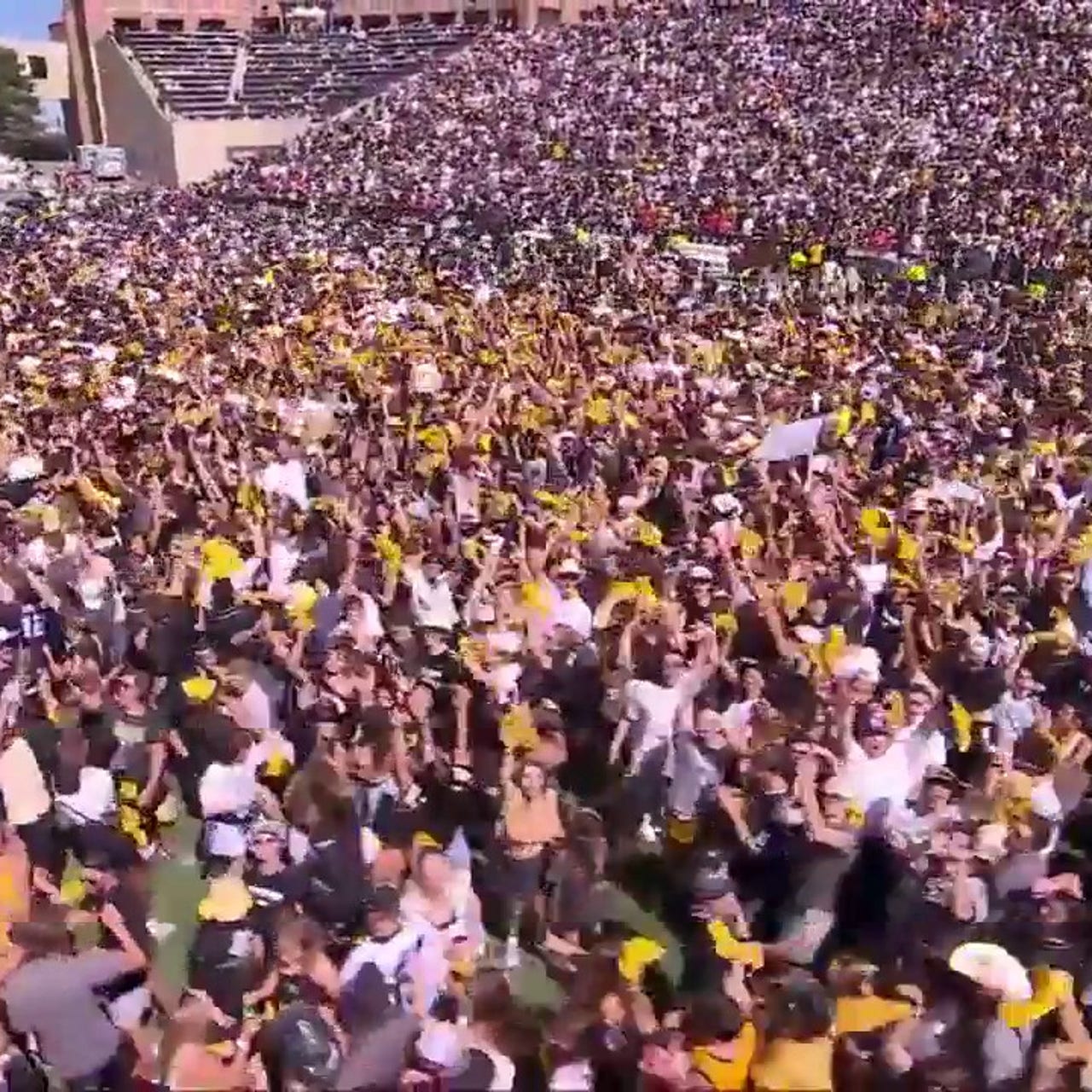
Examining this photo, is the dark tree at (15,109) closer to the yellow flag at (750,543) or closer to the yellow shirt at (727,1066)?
the yellow flag at (750,543)

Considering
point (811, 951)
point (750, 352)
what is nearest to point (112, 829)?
point (811, 951)

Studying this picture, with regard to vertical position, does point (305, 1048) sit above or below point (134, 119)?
below

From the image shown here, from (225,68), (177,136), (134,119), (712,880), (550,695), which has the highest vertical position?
(225,68)

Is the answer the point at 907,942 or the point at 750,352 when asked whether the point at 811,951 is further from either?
the point at 750,352

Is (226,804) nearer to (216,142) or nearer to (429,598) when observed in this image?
(429,598)

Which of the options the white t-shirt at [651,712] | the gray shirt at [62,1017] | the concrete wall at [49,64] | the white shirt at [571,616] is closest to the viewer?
the gray shirt at [62,1017]

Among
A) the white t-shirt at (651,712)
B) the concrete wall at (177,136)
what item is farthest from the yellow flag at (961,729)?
the concrete wall at (177,136)

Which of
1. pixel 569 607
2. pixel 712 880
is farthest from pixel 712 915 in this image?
pixel 569 607

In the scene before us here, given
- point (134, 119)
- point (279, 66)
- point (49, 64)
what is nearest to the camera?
point (134, 119)

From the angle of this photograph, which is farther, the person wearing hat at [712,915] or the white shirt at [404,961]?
the person wearing hat at [712,915]
